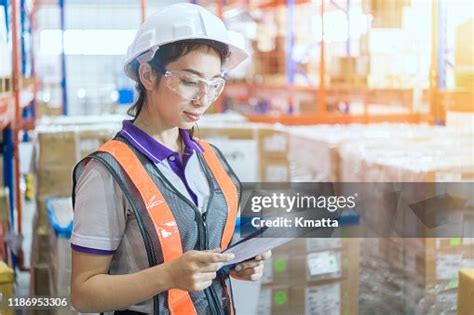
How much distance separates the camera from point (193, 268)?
6.72 ft

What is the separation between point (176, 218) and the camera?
223 cm

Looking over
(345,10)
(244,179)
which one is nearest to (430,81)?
(345,10)

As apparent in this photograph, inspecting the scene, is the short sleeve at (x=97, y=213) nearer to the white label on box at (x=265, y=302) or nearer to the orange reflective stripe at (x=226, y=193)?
the orange reflective stripe at (x=226, y=193)

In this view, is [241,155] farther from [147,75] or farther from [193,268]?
[193,268]

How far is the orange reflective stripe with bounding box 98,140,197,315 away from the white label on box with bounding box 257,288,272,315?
72 centimetres

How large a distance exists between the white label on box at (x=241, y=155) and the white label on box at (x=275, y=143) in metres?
0.08

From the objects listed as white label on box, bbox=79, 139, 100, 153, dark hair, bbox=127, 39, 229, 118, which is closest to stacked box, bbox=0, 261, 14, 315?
white label on box, bbox=79, 139, 100, 153

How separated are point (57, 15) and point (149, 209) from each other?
0.91 meters

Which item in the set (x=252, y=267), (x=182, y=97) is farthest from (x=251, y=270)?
(x=182, y=97)

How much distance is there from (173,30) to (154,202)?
1.53 ft

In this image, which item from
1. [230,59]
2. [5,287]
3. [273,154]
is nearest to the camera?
[230,59]

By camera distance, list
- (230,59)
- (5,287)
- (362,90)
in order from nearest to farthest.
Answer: (230,59) → (5,287) → (362,90)

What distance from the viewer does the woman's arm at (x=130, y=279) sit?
204 cm

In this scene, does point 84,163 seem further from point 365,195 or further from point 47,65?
point 365,195
